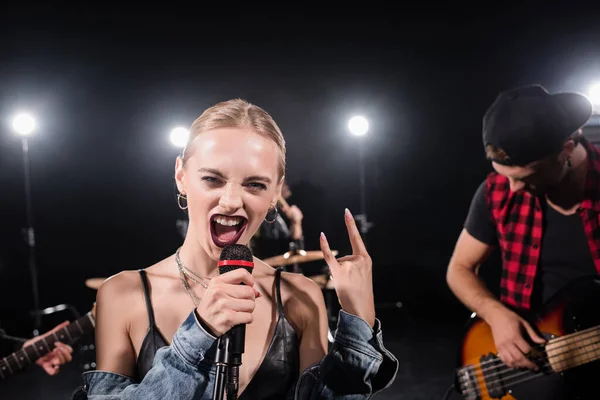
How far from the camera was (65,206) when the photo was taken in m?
6.53

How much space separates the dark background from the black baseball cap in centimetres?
395

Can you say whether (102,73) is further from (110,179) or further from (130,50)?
(110,179)

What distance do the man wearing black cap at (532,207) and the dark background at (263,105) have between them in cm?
343

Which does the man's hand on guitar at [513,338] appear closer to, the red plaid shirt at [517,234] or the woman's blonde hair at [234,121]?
the red plaid shirt at [517,234]

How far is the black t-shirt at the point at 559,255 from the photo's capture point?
2.28 m

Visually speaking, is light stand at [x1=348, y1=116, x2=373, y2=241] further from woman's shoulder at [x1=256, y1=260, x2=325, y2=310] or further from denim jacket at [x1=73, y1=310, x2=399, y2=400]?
denim jacket at [x1=73, y1=310, x2=399, y2=400]

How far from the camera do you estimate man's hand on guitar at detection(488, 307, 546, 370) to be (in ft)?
7.27

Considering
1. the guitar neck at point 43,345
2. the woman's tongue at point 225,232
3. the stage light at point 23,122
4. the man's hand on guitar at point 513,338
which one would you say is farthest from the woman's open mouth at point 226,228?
the stage light at point 23,122

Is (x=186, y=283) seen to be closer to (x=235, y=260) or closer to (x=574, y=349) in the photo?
(x=235, y=260)

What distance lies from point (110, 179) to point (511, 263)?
5474 millimetres

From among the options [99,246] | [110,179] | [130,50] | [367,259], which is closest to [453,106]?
[130,50]

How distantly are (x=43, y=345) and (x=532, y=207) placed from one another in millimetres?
2827

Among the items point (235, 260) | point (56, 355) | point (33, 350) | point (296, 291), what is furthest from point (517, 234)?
point (33, 350)

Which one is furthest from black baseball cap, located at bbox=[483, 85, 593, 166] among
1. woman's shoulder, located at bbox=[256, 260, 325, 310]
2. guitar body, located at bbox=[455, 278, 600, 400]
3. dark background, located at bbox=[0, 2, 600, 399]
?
dark background, located at bbox=[0, 2, 600, 399]
